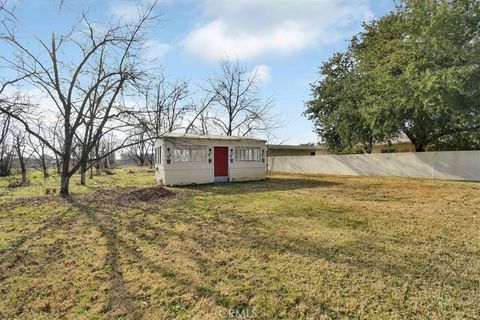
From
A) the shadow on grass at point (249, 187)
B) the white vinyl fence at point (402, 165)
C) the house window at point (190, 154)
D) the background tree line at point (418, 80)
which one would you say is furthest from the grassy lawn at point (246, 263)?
the white vinyl fence at point (402, 165)

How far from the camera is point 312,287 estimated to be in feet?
11.2

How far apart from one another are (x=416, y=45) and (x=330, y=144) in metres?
9.13

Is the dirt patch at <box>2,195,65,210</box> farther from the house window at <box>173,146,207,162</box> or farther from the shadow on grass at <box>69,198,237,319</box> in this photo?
the house window at <box>173,146,207,162</box>

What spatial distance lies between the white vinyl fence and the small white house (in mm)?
7032

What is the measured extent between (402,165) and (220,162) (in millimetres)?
10158

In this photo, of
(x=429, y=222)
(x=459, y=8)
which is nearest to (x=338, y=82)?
(x=459, y=8)

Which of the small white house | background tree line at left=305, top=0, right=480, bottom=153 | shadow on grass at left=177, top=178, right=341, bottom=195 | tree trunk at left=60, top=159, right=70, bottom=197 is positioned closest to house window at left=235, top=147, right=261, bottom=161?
the small white house

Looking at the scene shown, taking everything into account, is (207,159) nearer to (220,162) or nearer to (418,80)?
(220,162)

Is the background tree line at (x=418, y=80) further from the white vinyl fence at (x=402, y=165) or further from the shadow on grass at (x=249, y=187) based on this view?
the shadow on grass at (x=249, y=187)

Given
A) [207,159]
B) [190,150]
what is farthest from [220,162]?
[190,150]

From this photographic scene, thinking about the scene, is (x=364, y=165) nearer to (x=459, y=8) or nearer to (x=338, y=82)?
(x=338, y=82)

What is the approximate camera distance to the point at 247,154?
15.4 m

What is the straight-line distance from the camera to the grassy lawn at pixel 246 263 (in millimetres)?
3104

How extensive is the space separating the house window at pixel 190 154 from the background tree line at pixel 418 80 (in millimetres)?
8522
